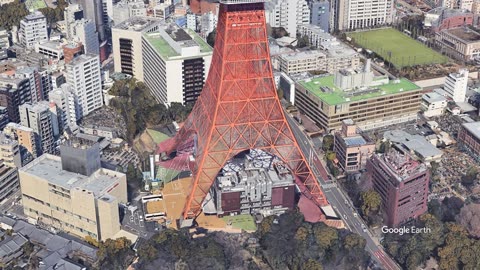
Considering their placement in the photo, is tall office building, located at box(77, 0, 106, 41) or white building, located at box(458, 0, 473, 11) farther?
white building, located at box(458, 0, 473, 11)

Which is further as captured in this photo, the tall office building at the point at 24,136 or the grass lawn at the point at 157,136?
the grass lawn at the point at 157,136

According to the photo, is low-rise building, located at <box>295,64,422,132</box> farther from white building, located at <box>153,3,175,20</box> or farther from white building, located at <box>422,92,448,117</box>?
white building, located at <box>153,3,175,20</box>

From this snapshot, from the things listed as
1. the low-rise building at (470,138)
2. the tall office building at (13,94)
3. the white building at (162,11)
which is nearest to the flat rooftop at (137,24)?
the white building at (162,11)

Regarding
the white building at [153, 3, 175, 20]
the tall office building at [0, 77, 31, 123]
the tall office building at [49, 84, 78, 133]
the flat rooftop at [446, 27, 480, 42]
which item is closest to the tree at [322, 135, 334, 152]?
the tall office building at [49, 84, 78, 133]

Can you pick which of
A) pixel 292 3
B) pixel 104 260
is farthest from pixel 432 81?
pixel 104 260

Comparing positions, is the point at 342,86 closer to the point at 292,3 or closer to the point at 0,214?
the point at 292,3

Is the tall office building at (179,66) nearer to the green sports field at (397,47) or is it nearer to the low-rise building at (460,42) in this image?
the green sports field at (397,47)
